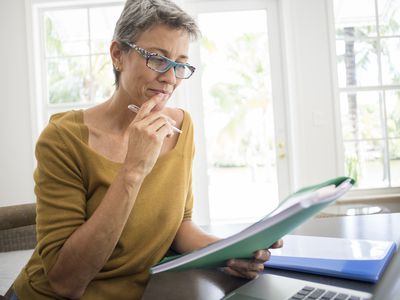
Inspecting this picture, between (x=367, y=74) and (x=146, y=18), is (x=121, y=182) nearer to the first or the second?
(x=146, y=18)

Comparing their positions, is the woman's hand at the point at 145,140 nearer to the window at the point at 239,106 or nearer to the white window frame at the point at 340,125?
the window at the point at 239,106

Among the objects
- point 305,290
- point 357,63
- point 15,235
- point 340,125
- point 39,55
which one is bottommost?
point 15,235

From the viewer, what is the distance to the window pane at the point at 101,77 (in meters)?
3.44

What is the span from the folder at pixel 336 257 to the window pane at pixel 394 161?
9.94ft

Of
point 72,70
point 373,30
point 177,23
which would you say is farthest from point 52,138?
point 373,30

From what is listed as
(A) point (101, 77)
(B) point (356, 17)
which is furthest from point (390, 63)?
(A) point (101, 77)

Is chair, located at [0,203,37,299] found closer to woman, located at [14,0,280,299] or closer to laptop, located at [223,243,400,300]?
woman, located at [14,0,280,299]

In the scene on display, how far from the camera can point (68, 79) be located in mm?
3471

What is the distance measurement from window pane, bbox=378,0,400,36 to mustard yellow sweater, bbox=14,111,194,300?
320cm

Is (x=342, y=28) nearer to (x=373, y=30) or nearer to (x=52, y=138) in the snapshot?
(x=373, y=30)

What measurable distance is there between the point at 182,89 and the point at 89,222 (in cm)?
267

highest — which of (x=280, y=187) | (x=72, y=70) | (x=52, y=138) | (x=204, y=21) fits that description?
(x=204, y=21)

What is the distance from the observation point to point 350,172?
3396 millimetres

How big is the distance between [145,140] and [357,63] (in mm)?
3103
